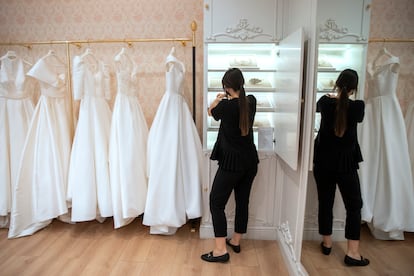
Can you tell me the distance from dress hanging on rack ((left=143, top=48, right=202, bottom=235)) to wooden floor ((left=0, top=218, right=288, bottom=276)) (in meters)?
0.23

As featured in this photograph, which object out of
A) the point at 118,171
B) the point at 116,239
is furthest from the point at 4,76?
the point at 116,239

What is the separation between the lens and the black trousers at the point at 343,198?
4.86 ft

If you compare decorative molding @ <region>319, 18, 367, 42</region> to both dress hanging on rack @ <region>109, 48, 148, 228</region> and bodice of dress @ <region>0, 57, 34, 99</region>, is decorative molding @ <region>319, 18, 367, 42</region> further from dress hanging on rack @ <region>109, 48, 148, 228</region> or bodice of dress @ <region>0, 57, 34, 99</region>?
bodice of dress @ <region>0, 57, 34, 99</region>

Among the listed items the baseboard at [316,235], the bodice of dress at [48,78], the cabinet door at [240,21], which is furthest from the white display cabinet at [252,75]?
the bodice of dress at [48,78]

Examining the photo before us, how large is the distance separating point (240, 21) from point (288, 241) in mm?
1847

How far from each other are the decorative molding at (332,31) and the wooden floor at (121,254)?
1.69 meters

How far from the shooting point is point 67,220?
2.63m

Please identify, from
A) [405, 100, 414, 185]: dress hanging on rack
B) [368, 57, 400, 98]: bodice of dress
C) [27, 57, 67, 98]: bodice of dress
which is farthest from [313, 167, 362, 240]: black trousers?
[27, 57, 67, 98]: bodice of dress

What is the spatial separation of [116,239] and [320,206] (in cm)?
181

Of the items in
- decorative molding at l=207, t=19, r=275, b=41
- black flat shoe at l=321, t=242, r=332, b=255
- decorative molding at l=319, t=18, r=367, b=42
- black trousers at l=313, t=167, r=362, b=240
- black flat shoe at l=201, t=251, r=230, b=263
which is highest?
decorative molding at l=207, t=19, r=275, b=41

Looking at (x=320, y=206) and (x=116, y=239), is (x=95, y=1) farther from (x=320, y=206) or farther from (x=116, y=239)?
(x=320, y=206)

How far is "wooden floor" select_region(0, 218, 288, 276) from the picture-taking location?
2014 millimetres

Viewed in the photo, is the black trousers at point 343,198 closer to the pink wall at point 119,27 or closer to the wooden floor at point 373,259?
the wooden floor at point 373,259

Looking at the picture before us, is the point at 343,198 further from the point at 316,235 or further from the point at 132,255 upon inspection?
the point at 132,255
